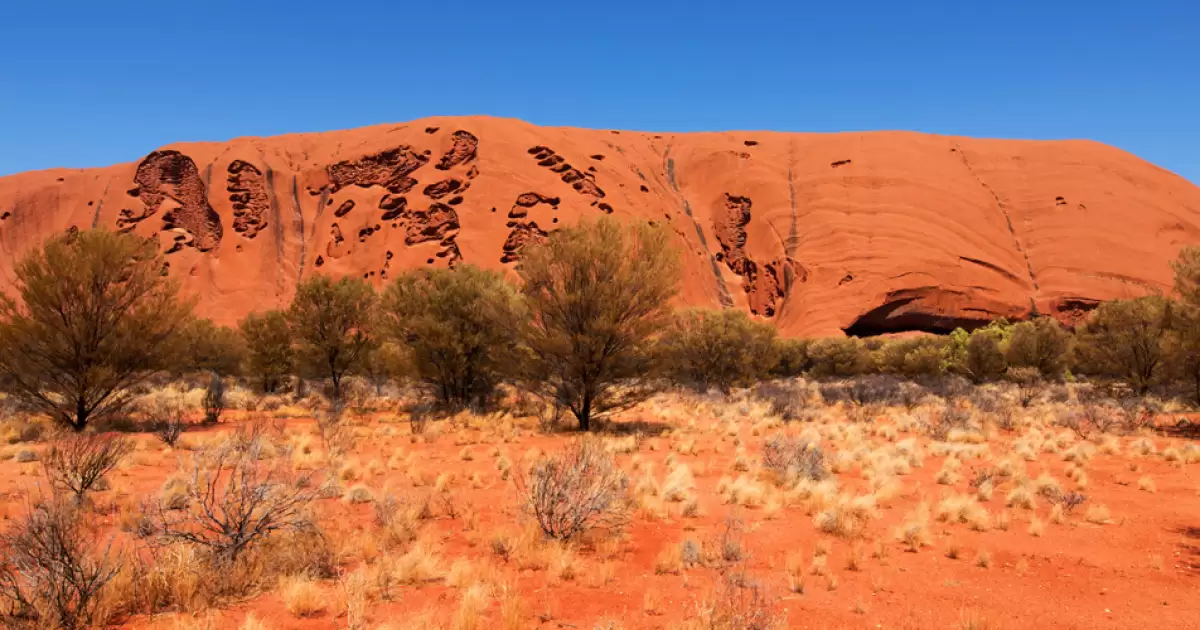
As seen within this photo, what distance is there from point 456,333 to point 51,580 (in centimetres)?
1444

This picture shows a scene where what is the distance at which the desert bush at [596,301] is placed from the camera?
1453 centimetres

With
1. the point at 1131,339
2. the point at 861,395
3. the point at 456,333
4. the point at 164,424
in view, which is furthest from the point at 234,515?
the point at 1131,339

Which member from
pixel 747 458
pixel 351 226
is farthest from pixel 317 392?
pixel 351 226

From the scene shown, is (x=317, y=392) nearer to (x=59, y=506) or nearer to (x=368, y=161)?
(x=59, y=506)

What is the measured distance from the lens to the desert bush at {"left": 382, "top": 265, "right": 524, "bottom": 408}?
59.1ft

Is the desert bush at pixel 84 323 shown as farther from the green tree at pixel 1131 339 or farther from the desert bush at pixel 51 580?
the green tree at pixel 1131 339

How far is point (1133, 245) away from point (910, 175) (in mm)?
19705

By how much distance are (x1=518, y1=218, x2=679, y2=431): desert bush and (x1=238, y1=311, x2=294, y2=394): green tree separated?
14359 mm

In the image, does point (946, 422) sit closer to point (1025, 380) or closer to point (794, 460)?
point (794, 460)

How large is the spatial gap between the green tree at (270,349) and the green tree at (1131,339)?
106 feet

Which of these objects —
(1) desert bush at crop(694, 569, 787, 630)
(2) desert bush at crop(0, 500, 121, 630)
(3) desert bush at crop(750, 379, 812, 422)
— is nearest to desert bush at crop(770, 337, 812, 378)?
(3) desert bush at crop(750, 379, 812, 422)

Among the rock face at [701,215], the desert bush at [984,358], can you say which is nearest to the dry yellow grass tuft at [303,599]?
the desert bush at [984,358]

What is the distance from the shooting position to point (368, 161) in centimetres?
5897

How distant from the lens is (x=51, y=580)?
3.87 meters
